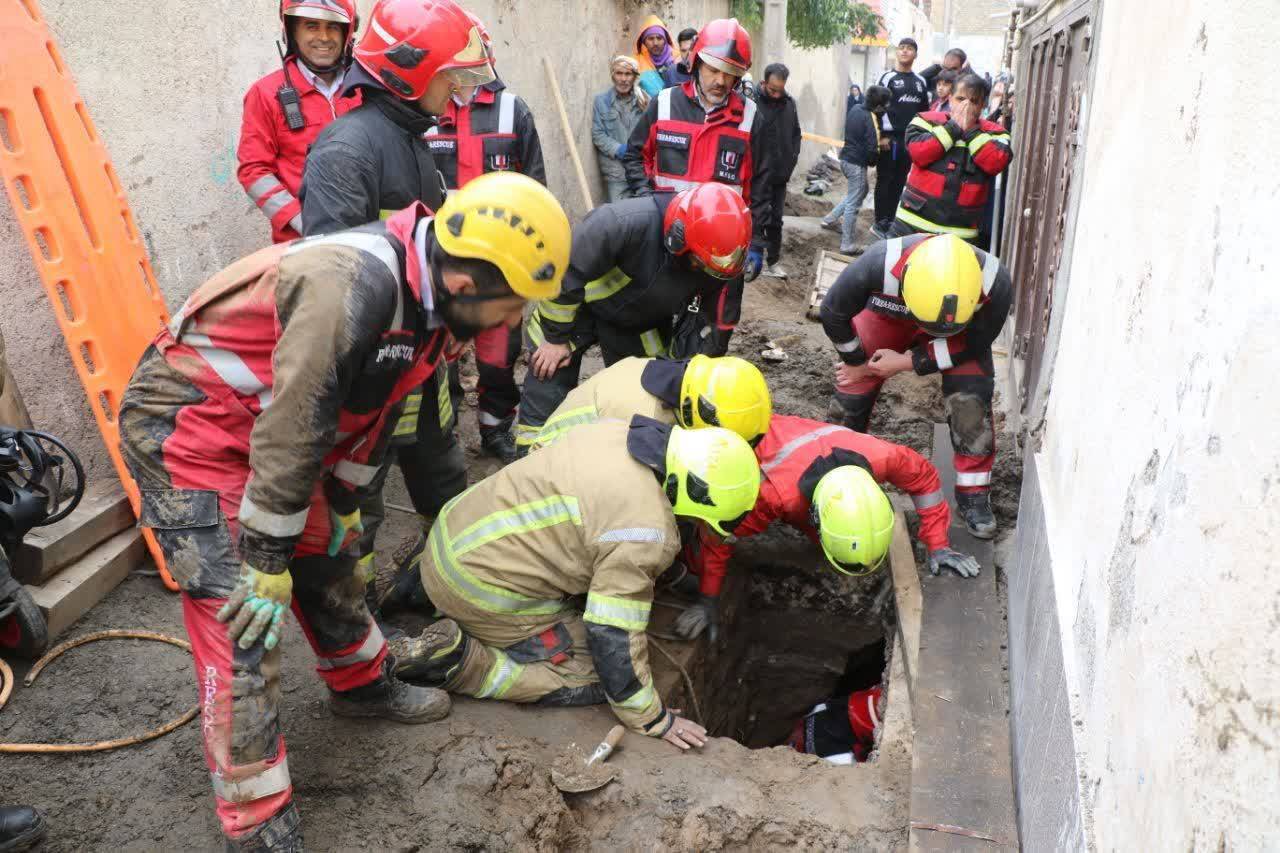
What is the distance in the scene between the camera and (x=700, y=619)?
402cm

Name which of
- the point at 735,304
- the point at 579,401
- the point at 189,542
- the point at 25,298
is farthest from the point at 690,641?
the point at 25,298

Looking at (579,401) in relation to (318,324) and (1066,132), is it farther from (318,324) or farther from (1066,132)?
(1066,132)

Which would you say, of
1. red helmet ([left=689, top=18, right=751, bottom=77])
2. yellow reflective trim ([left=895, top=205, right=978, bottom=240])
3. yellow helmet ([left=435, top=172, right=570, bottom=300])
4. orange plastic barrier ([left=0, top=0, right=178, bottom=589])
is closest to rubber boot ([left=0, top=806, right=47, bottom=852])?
orange plastic barrier ([left=0, top=0, right=178, bottom=589])

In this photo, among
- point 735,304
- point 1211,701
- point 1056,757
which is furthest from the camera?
point 735,304

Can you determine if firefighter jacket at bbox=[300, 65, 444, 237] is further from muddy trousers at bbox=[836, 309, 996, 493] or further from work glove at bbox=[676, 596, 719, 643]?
muddy trousers at bbox=[836, 309, 996, 493]

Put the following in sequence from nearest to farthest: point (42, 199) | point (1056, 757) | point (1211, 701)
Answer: point (1211, 701) < point (1056, 757) < point (42, 199)

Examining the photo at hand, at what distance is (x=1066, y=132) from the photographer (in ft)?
16.5

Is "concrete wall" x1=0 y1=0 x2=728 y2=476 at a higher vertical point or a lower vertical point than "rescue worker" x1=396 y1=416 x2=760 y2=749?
higher

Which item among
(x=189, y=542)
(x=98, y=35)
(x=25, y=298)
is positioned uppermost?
(x=98, y=35)

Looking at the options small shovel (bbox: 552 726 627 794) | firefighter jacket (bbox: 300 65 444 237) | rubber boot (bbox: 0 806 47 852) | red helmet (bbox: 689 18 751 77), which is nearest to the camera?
rubber boot (bbox: 0 806 47 852)

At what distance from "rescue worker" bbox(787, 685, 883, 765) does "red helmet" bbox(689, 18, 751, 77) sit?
3.48m

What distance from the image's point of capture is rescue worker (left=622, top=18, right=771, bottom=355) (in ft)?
18.4

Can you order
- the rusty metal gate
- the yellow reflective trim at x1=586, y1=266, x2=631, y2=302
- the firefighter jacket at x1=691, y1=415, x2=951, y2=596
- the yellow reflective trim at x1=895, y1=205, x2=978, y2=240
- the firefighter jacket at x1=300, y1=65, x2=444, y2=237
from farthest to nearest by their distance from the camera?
the yellow reflective trim at x1=895, y1=205, x2=978, y2=240
the rusty metal gate
the yellow reflective trim at x1=586, y1=266, x2=631, y2=302
the firefighter jacket at x1=691, y1=415, x2=951, y2=596
the firefighter jacket at x1=300, y1=65, x2=444, y2=237

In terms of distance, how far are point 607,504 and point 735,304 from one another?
6.60ft
